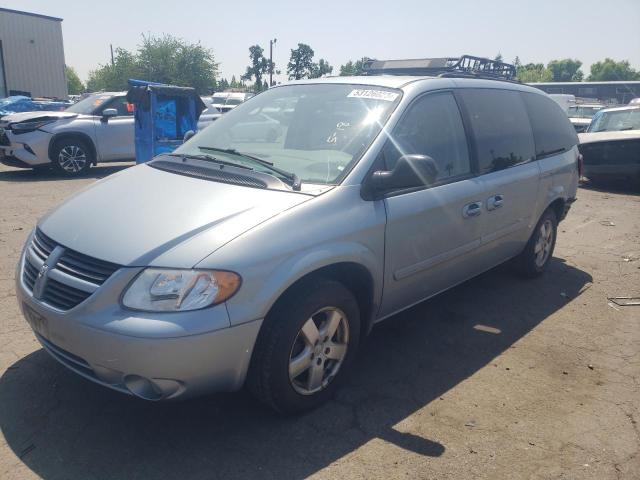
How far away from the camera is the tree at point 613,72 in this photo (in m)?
113

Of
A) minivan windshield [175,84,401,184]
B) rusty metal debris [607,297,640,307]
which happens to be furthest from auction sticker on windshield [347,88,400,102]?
rusty metal debris [607,297,640,307]

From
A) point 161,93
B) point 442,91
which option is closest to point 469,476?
point 442,91

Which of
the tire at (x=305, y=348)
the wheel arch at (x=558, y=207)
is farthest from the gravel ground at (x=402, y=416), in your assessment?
the wheel arch at (x=558, y=207)

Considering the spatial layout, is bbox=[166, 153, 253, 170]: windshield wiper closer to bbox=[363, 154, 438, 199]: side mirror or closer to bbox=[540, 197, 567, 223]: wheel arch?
bbox=[363, 154, 438, 199]: side mirror

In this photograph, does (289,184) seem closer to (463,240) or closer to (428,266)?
(428,266)

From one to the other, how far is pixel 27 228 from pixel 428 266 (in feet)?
16.8

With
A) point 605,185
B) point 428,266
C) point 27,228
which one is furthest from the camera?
point 605,185

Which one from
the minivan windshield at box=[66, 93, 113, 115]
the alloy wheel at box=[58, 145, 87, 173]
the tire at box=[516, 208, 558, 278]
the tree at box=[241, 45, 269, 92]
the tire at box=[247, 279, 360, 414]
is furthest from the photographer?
the tree at box=[241, 45, 269, 92]

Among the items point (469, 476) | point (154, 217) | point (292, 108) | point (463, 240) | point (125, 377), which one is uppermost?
point (292, 108)

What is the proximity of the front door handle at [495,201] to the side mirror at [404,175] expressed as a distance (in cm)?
112

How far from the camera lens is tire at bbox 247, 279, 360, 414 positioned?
2.63m

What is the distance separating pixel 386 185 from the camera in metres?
3.05

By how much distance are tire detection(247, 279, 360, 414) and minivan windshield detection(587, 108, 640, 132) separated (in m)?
11.0

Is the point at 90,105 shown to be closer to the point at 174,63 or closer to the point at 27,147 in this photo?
the point at 27,147
